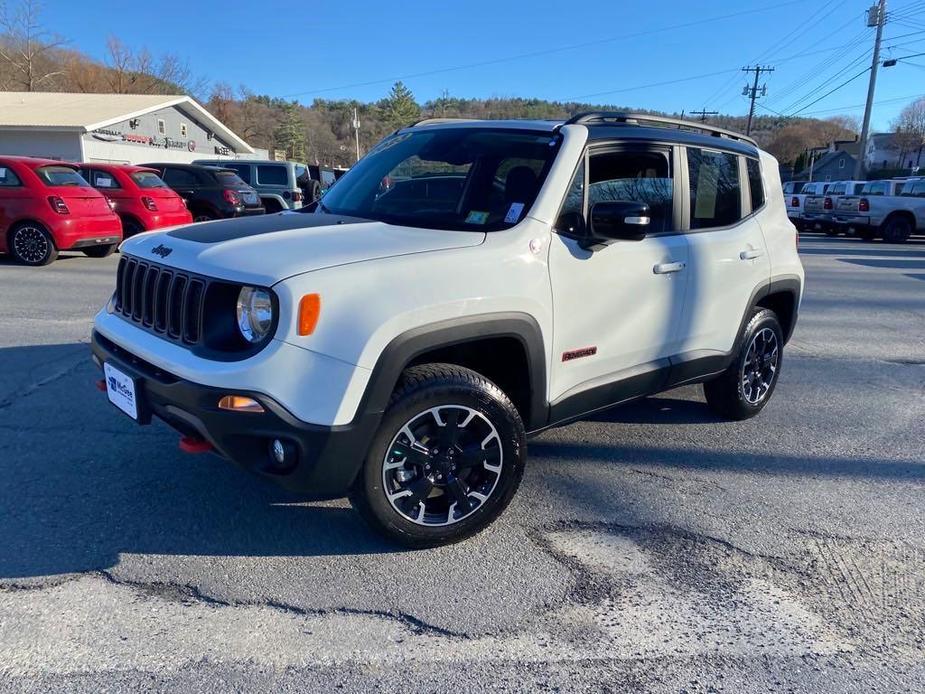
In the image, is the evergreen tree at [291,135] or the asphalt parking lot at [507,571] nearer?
the asphalt parking lot at [507,571]

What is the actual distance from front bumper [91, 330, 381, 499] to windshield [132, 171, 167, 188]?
11.4m

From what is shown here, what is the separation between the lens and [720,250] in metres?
4.21

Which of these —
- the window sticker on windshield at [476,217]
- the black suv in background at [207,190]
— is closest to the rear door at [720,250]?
the window sticker on windshield at [476,217]

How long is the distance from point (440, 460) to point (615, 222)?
1357 millimetres

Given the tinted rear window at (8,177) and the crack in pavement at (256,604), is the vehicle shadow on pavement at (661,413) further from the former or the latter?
the tinted rear window at (8,177)

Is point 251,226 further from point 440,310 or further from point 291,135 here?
point 291,135

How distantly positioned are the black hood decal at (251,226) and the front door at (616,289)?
1103 mm

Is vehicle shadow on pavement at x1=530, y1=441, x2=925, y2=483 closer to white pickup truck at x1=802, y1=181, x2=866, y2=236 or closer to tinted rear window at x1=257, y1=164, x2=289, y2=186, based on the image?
tinted rear window at x1=257, y1=164, x2=289, y2=186

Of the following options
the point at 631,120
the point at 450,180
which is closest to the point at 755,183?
the point at 631,120

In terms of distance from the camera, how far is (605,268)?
11.4 feet

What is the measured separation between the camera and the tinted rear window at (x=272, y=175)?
19906 millimetres

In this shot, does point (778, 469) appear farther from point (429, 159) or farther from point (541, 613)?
point (429, 159)

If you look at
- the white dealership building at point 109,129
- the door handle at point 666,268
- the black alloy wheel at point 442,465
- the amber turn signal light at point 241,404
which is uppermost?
the white dealership building at point 109,129

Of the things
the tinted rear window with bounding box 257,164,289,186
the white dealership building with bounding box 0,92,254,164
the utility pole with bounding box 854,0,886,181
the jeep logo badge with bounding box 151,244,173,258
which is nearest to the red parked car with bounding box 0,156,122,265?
the jeep logo badge with bounding box 151,244,173,258
